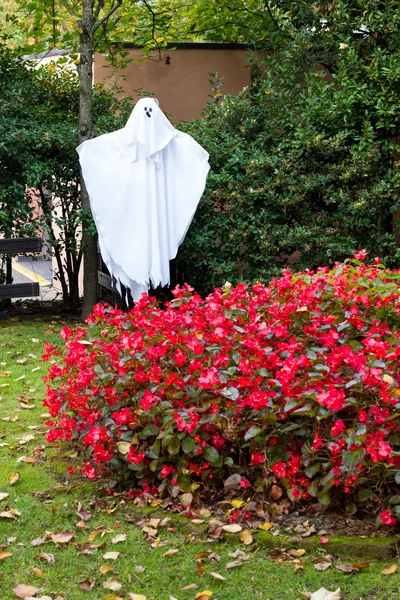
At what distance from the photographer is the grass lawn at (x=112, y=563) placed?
317cm

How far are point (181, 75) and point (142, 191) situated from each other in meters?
3.07

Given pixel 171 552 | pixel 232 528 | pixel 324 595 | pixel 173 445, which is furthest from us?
pixel 173 445

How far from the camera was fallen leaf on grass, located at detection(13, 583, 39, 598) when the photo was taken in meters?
3.18

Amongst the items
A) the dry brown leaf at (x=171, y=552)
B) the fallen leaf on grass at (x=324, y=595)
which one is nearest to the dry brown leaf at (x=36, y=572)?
the dry brown leaf at (x=171, y=552)

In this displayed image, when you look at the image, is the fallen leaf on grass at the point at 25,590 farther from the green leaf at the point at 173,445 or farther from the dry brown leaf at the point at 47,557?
the green leaf at the point at 173,445

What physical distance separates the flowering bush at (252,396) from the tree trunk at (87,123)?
3.78 metres

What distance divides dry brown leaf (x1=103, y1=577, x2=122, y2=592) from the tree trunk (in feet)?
17.2

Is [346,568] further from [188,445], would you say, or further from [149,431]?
[149,431]

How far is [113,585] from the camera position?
10.6 ft

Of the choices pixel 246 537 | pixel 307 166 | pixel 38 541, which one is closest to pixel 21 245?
pixel 307 166

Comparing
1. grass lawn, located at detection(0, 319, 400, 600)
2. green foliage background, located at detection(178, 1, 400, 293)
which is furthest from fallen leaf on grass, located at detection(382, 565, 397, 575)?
green foliage background, located at detection(178, 1, 400, 293)

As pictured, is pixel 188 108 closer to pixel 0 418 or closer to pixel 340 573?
pixel 0 418

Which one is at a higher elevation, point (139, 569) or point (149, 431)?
point (149, 431)

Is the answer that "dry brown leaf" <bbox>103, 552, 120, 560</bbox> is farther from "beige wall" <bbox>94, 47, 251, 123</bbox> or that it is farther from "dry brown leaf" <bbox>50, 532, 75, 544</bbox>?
"beige wall" <bbox>94, 47, 251, 123</bbox>
